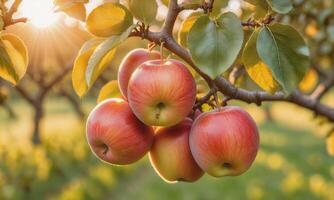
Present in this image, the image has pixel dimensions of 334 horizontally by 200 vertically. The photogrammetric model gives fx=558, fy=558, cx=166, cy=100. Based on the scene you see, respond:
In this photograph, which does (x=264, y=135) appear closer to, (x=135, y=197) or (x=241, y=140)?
(x=135, y=197)

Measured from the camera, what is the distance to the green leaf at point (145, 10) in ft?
4.33

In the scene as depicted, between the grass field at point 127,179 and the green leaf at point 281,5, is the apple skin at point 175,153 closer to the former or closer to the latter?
the green leaf at point 281,5

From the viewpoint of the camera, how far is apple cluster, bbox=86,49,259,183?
4.17 feet

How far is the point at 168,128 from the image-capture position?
4.61ft

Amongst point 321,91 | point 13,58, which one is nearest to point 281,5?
point 13,58

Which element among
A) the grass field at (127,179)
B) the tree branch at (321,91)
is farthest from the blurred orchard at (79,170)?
the tree branch at (321,91)

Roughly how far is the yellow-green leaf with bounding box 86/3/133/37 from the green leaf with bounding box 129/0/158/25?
4 centimetres

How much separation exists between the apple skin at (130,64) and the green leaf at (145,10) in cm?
14

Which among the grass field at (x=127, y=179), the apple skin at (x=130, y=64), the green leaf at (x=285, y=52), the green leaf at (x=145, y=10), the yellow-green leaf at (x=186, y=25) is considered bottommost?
the grass field at (x=127, y=179)

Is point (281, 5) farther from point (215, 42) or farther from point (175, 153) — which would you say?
point (175, 153)

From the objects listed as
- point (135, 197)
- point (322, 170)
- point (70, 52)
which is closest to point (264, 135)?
point (322, 170)

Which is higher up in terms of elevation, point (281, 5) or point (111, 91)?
point (281, 5)

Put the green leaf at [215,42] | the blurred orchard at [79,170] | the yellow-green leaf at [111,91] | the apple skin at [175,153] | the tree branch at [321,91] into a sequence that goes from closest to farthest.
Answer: the green leaf at [215,42] → the apple skin at [175,153] → the yellow-green leaf at [111,91] → the tree branch at [321,91] → the blurred orchard at [79,170]

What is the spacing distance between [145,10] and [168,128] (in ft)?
0.99
